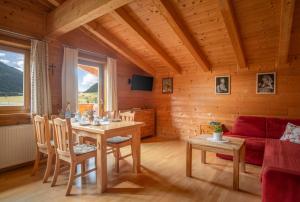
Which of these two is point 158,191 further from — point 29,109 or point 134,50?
point 134,50

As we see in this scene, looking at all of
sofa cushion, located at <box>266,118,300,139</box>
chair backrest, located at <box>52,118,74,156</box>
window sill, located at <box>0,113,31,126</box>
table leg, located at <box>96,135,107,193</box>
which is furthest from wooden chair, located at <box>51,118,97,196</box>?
sofa cushion, located at <box>266,118,300,139</box>

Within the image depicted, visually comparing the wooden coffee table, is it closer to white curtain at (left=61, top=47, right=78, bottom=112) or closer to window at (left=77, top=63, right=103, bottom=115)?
window at (left=77, top=63, right=103, bottom=115)

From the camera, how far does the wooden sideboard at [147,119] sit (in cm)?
524

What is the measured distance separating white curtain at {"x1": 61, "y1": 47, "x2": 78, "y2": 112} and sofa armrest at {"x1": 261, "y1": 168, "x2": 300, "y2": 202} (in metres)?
3.47

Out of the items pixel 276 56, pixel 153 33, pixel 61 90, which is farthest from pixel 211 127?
pixel 61 90

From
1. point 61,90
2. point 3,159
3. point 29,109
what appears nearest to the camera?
point 3,159

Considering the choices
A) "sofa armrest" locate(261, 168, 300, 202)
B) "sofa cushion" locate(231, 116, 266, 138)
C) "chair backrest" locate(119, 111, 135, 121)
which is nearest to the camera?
"sofa armrest" locate(261, 168, 300, 202)

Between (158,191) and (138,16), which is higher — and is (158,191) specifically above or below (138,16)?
below

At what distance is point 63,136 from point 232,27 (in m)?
3.08

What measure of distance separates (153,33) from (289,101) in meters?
3.22

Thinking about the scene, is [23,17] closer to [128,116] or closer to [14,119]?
[14,119]

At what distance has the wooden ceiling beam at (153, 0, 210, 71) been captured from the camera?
2.98m

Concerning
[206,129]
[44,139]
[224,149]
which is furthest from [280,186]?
[206,129]

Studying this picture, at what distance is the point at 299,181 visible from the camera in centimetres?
155
